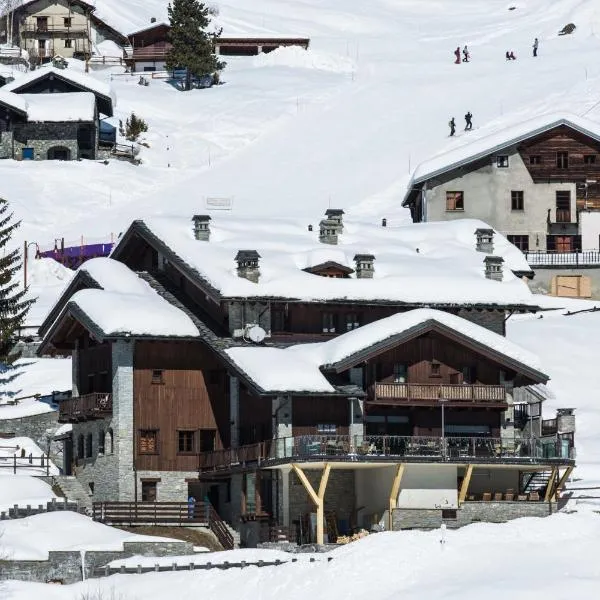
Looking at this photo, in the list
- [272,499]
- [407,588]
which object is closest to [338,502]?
[272,499]

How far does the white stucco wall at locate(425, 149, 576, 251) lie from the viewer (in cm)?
9375

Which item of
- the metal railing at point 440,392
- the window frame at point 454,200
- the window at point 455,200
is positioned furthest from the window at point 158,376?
the window at point 455,200

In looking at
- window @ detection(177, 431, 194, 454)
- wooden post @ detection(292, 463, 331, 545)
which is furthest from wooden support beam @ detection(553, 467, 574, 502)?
window @ detection(177, 431, 194, 454)

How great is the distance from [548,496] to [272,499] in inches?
344

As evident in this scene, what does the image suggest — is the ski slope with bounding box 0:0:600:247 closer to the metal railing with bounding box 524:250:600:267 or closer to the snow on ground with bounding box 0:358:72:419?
the metal railing with bounding box 524:250:600:267

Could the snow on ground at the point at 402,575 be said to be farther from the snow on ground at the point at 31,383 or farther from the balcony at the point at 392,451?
the snow on ground at the point at 31,383

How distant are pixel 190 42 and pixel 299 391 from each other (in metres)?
88.1

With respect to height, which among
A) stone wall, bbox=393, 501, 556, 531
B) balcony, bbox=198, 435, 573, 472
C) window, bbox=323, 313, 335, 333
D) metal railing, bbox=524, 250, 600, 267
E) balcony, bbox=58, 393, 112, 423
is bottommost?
stone wall, bbox=393, 501, 556, 531

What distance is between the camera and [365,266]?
69.1 m

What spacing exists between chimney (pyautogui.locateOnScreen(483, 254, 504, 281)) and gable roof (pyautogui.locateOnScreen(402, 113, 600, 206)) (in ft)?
79.1

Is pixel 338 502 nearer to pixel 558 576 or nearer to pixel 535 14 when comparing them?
pixel 558 576

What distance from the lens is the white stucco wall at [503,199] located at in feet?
308

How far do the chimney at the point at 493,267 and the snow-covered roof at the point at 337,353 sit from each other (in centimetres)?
516

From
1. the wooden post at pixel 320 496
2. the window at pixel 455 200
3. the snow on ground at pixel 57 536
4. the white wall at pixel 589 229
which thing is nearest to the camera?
the snow on ground at pixel 57 536
